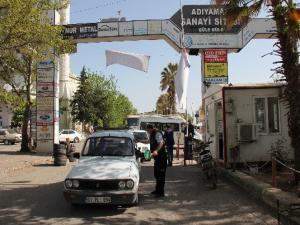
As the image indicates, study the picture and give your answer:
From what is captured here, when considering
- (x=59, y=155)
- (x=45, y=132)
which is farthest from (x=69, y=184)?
(x=45, y=132)

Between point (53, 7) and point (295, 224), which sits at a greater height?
point (53, 7)

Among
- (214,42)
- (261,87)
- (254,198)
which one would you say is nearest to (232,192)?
(254,198)

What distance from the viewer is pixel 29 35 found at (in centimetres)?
1977

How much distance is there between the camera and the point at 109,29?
31.0 metres

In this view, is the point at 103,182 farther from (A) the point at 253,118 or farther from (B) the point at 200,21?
(B) the point at 200,21

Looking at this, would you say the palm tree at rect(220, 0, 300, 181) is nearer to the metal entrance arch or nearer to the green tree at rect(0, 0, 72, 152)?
→ the green tree at rect(0, 0, 72, 152)

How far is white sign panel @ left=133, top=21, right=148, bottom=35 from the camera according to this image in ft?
101

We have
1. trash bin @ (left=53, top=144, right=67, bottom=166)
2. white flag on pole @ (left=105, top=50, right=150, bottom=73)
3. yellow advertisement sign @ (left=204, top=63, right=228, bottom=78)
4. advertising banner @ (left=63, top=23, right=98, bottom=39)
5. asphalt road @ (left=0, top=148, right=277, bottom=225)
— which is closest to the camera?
asphalt road @ (left=0, top=148, right=277, bottom=225)

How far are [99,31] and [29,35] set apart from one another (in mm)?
11680

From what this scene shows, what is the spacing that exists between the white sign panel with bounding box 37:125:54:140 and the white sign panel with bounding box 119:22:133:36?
294 inches

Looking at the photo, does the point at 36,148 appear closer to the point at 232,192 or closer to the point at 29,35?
the point at 29,35

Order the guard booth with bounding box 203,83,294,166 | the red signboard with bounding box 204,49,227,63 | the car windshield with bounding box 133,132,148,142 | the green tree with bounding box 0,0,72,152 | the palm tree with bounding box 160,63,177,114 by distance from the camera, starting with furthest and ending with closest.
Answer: the palm tree with bounding box 160,63,177,114 → the red signboard with bounding box 204,49,227,63 → the car windshield with bounding box 133,132,148,142 → the green tree with bounding box 0,0,72,152 → the guard booth with bounding box 203,83,294,166

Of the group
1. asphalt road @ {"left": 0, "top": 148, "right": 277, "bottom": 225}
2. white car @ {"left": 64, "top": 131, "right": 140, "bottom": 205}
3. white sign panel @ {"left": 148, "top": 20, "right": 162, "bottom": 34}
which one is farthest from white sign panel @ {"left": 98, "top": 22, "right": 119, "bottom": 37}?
white car @ {"left": 64, "top": 131, "right": 140, "bottom": 205}

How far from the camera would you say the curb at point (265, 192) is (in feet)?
33.0
